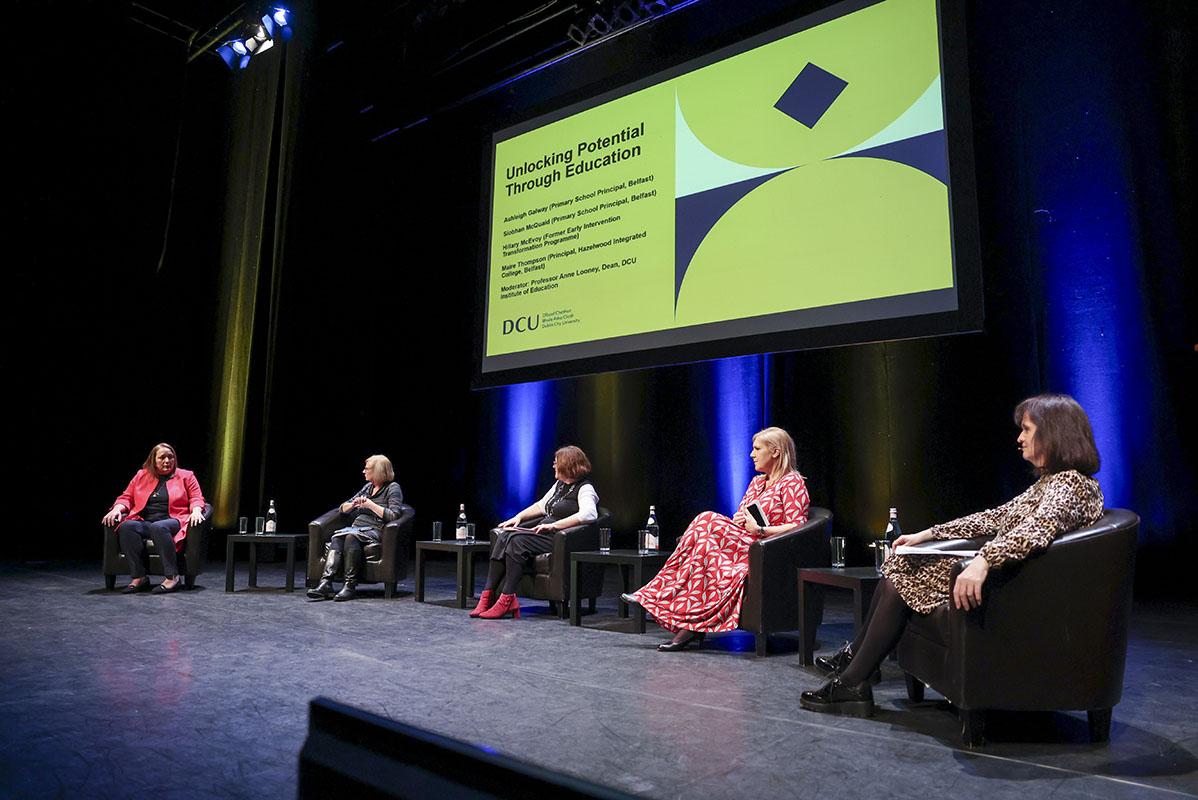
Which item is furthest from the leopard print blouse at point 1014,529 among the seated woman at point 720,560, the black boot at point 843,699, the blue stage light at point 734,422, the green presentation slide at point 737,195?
the blue stage light at point 734,422

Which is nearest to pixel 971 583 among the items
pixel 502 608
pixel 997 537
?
pixel 997 537

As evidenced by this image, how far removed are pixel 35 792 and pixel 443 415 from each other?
5865 mm

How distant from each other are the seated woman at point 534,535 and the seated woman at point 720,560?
2.72 ft

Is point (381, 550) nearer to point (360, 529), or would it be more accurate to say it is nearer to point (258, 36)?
point (360, 529)

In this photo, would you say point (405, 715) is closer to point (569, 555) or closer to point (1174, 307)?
point (569, 555)

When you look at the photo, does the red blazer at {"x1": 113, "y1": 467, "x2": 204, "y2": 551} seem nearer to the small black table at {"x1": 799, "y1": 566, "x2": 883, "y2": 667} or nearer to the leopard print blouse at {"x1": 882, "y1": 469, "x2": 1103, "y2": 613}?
the small black table at {"x1": 799, "y1": 566, "x2": 883, "y2": 667}

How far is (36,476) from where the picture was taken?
23.1 feet

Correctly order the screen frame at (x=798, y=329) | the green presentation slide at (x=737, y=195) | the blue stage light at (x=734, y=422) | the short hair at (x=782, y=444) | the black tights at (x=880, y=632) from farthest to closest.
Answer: the blue stage light at (x=734, y=422) < the green presentation slide at (x=737, y=195) < the screen frame at (x=798, y=329) < the short hair at (x=782, y=444) < the black tights at (x=880, y=632)

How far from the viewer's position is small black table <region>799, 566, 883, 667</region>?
2635mm

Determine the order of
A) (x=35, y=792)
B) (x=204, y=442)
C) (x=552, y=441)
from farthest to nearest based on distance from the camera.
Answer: (x=204, y=442) → (x=552, y=441) → (x=35, y=792)

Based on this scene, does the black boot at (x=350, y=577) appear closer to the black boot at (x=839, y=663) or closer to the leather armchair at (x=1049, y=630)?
the black boot at (x=839, y=663)

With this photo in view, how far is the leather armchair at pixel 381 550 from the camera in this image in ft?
15.3

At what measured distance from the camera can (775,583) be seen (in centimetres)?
307

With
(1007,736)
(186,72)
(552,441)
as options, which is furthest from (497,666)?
(186,72)
